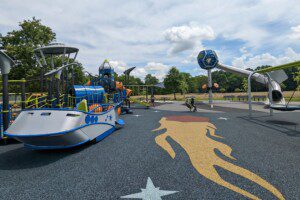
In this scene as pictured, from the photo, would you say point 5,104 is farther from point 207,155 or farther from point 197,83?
point 197,83

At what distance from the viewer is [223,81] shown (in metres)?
102

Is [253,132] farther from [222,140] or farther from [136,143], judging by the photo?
[136,143]

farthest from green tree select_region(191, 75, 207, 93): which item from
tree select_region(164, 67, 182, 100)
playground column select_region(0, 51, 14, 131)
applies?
playground column select_region(0, 51, 14, 131)

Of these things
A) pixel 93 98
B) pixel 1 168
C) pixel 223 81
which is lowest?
pixel 1 168

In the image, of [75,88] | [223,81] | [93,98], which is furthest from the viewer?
[223,81]

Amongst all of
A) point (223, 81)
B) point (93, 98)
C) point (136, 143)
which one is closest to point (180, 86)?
point (93, 98)

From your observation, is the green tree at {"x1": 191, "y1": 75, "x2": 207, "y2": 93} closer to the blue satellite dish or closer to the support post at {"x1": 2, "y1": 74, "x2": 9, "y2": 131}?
the blue satellite dish

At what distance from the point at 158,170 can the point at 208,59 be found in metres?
19.8

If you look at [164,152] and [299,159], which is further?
[164,152]

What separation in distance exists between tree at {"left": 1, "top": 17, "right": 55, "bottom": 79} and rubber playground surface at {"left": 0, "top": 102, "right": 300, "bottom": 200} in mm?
18936

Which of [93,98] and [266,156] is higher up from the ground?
[93,98]

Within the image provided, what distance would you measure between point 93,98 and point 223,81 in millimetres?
100203

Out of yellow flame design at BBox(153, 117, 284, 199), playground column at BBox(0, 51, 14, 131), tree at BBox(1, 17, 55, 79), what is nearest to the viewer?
yellow flame design at BBox(153, 117, 284, 199)

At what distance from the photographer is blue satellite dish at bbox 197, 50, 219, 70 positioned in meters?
22.0
